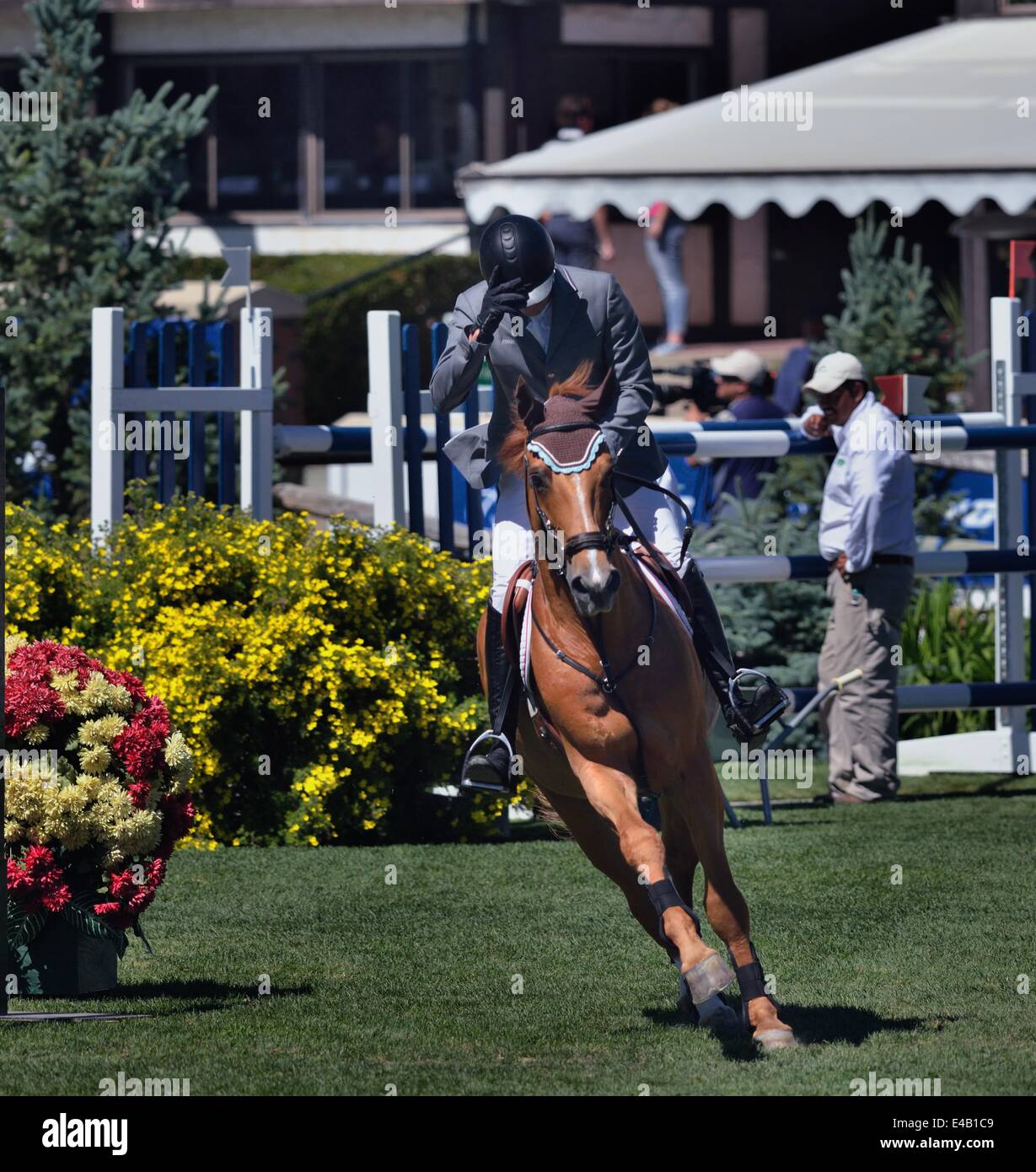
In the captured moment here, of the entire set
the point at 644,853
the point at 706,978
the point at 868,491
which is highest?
the point at 868,491

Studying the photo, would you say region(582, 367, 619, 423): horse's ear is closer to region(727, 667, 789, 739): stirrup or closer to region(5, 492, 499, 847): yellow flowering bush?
region(727, 667, 789, 739): stirrup

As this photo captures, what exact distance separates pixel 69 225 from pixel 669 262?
8307 millimetres

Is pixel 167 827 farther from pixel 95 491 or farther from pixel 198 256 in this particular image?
pixel 198 256

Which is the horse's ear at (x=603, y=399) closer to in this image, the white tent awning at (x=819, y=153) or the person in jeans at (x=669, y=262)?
the white tent awning at (x=819, y=153)

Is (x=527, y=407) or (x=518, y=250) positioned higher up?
(x=518, y=250)

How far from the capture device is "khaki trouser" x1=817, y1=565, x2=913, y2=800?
11828mm

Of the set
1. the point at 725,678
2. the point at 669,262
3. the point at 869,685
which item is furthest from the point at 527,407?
the point at 669,262

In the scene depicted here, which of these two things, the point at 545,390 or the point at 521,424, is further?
the point at 545,390

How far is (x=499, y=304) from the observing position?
7.10 metres

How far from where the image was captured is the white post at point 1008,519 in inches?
505

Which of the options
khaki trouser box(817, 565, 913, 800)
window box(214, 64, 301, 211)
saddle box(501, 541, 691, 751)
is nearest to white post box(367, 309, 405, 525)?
khaki trouser box(817, 565, 913, 800)

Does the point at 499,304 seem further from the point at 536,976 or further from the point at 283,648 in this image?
the point at 283,648

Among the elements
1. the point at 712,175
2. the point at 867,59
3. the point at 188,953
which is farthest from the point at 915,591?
the point at 188,953

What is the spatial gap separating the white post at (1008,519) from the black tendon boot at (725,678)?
18.4 ft
